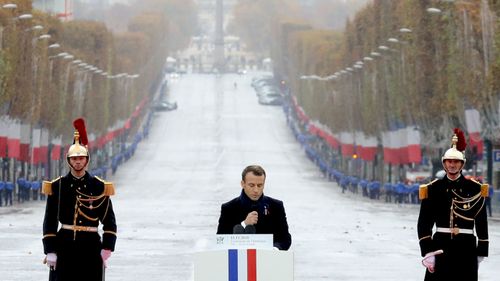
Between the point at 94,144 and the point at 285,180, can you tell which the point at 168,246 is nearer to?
the point at 285,180

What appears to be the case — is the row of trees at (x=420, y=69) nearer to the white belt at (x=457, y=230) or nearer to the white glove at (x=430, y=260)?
the white belt at (x=457, y=230)

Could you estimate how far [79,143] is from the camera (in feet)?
59.6

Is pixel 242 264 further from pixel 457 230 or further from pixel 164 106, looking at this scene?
pixel 164 106

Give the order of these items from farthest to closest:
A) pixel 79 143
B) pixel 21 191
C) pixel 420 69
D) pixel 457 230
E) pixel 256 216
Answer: pixel 420 69 < pixel 21 191 < pixel 457 230 < pixel 79 143 < pixel 256 216

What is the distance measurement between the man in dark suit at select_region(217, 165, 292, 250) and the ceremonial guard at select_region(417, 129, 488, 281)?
5.88ft

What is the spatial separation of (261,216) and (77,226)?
6.76 ft

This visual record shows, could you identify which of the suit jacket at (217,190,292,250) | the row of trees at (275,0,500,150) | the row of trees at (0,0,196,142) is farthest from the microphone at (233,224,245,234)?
the row of trees at (0,0,196,142)

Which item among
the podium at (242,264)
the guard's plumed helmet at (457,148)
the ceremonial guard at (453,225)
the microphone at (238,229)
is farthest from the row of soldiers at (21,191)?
the podium at (242,264)

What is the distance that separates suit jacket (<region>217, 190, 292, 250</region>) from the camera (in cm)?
1764

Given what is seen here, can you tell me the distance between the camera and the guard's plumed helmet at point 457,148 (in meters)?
18.5

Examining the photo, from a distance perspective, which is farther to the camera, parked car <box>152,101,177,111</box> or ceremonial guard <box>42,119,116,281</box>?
parked car <box>152,101,177,111</box>

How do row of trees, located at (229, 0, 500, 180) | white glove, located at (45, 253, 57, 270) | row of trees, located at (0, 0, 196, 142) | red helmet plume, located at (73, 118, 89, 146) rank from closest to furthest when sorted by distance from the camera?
1. red helmet plume, located at (73, 118, 89, 146)
2. white glove, located at (45, 253, 57, 270)
3. row of trees, located at (229, 0, 500, 180)
4. row of trees, located at (0, 0, 196, 142)

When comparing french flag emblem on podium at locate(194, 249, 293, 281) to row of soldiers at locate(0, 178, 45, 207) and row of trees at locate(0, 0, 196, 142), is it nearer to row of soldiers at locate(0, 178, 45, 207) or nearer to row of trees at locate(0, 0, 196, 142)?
row of soldiers at locate(0, 178, 45, 207)

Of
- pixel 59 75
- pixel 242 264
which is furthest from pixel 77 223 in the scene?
pixel 59 75
